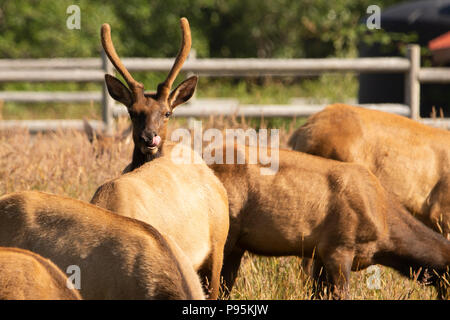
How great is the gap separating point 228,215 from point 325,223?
0.67m

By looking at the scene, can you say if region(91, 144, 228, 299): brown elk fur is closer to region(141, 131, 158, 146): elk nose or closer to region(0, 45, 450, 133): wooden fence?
region(141, 131, 158, 146): elk nose

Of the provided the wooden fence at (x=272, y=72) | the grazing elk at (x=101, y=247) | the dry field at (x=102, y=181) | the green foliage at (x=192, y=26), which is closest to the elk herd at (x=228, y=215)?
the grazing elk at (x=101, y=247)

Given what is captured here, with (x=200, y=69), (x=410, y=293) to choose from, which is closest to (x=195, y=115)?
(x=200, y=69)

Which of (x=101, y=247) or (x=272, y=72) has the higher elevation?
(x=272, y=72)

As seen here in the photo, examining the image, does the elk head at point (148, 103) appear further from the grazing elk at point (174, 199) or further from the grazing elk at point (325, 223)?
the grazing elk at point (325, 223)

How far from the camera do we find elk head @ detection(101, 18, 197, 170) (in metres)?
5.44

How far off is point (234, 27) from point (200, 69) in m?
14.2

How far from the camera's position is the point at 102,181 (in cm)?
610

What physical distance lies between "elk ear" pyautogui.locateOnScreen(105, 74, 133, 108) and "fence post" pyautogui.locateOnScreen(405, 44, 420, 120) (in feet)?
15.0

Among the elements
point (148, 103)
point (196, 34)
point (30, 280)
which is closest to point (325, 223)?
point (148, 103)

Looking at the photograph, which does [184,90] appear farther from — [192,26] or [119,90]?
[192,26]

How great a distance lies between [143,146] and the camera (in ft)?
17.7

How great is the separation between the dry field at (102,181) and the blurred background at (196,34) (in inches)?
429

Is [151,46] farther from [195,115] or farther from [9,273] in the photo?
[9,273]
